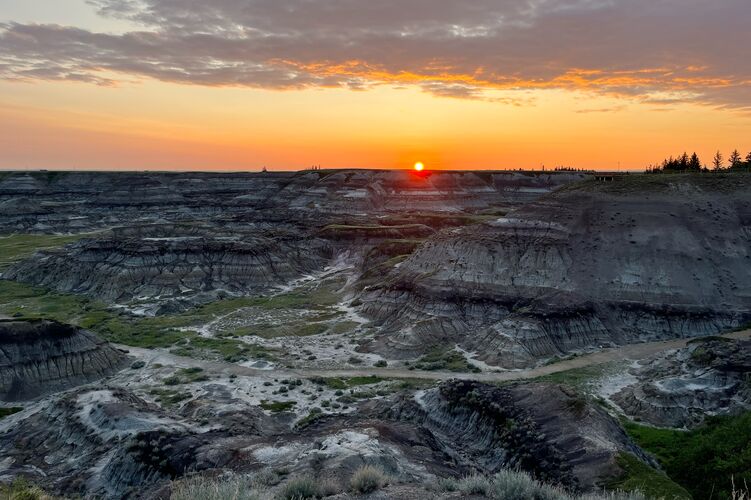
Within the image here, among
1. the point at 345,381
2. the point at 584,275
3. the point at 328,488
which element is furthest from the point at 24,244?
the point at 328,488

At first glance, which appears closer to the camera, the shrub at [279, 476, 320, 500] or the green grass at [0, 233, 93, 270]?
the shrub at [279, 476, 320, 500]

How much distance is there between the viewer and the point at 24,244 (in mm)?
119125

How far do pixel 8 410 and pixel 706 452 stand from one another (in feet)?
147

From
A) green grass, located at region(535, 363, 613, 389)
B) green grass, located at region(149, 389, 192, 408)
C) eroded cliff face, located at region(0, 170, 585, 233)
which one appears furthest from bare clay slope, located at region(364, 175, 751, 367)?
eroded cliff face, located at region(0, 170, 585, 233)

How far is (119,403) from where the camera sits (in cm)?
3334

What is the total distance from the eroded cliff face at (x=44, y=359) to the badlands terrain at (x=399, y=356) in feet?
0.51

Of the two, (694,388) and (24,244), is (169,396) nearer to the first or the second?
(694,388)

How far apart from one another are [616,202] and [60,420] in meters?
60.9

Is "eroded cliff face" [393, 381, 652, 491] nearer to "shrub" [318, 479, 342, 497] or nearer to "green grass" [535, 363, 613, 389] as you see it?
"shrub" [318, 479, 342, 497]

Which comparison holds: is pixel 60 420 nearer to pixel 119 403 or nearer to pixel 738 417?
pixel 119 403

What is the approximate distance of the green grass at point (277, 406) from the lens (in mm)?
38281

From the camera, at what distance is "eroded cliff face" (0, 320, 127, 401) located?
40.5 meters

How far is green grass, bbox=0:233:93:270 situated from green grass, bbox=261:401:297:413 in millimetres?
81248

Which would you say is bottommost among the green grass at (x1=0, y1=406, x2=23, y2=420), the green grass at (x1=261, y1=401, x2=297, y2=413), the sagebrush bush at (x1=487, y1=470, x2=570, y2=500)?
the green grass at (x1=0, y1=406, x2=23, y2=420)
